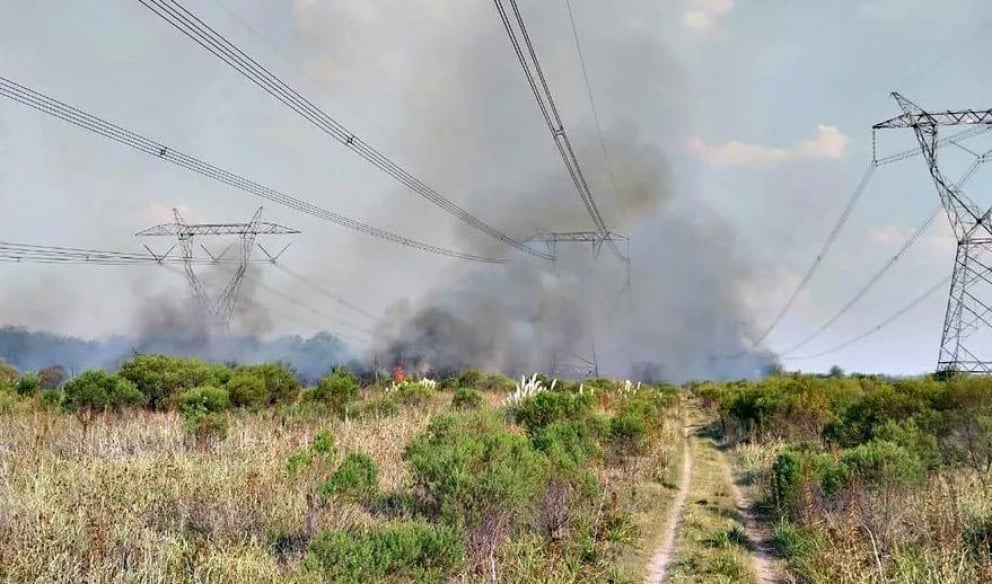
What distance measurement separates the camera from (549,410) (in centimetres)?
2100

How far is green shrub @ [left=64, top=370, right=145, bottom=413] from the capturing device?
24.4 meters

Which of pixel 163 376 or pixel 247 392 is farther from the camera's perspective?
pixel 163 376

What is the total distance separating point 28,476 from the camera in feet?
34.8

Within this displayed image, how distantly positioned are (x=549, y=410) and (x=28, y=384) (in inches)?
1052

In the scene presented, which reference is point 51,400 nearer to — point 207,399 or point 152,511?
point 207,399

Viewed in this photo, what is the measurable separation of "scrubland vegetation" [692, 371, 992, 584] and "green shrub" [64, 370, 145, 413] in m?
22.4

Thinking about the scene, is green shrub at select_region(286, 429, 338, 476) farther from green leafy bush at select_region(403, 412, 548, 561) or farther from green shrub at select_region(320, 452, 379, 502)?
green leafy bush at select_region(403, 412, 548, 561)

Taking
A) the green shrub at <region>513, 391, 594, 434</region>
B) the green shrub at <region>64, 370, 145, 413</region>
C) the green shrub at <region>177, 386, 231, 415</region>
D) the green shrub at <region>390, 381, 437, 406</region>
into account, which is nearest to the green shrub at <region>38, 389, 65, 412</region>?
the green shrub at <region>64, 370, 145, 413</region>

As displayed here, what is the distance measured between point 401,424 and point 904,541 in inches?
540

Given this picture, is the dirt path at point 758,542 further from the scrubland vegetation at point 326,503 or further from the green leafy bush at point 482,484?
the green leafy bush at point 482,484

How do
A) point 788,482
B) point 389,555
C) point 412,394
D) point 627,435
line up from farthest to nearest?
point 412,394
point 627,435
point 788,482
point 389,555

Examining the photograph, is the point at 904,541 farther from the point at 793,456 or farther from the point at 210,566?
the point at 210,566

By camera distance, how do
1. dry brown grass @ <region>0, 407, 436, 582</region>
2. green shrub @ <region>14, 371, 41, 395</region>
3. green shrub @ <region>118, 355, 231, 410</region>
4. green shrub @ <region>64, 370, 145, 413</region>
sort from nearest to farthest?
dry brown grass @ <region>0, 407, 436, 582</region>
green shrub @ <region>64, 370, 145, 413</region>
green shrub @ <region>118, 355, 231, 410</region>
green shrub @ <region>14, 371, 41, 395</region>

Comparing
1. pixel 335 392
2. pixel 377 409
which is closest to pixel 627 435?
pixel 377 409
